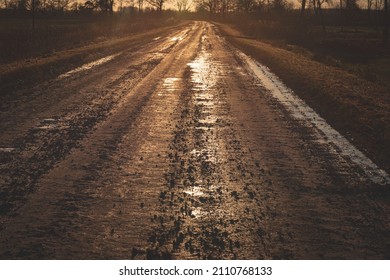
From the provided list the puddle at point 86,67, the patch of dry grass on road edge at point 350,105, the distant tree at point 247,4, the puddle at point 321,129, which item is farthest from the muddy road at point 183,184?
the distant tree at point 247,4

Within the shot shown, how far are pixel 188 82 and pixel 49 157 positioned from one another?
24.1 ft

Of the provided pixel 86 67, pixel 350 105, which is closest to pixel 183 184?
pixel 350 105

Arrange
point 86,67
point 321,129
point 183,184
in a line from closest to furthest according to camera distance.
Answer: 1. point 183,184
2. point 321,129
3. point 86,67

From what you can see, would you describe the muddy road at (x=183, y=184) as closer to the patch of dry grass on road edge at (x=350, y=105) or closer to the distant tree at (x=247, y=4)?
the patch of dry grass on road edge at (x=350, y=105)

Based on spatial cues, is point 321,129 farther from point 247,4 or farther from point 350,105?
point 247,4

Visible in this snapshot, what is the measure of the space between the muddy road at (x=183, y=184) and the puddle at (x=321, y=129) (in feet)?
0.09

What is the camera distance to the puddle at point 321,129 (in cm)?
533

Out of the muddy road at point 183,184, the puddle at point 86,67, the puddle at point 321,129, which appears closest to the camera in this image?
the muddy road at point 183,184

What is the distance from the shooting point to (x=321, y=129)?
7.43m

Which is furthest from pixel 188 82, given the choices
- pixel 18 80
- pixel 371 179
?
pixel 371 179

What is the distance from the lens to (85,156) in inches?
226

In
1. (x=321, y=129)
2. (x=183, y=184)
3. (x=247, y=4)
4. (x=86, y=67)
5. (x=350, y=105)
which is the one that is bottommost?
(x=183, y=184)

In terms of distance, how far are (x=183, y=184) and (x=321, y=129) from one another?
3.58 meters
